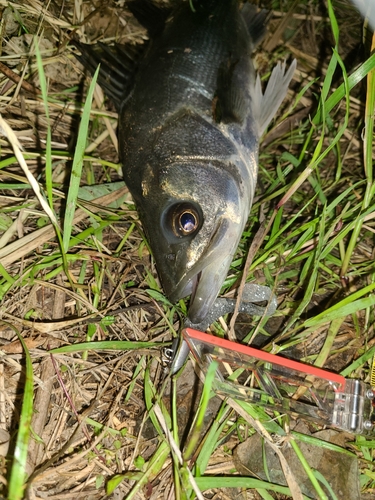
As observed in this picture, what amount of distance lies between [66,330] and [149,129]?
4.45 feet

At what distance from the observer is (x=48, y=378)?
8.60 ft

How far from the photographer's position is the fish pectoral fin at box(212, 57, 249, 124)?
2.82 m

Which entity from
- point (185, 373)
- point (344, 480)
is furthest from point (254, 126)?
point (344, 480)

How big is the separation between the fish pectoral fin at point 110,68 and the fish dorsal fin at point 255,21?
3.38 ft

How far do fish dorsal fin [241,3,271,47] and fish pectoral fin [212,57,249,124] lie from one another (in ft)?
1.87

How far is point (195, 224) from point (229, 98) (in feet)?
3.20

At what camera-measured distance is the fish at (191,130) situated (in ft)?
8.14

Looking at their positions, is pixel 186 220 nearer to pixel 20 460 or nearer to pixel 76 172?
pixel 76 172

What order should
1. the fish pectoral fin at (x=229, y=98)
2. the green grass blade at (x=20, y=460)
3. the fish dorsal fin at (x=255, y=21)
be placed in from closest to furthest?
the green grass blade at (x=20, y=460)
the fish pectoral fin at (x=229, y=98)
the fish dorsal fin at (x=255, y=21)

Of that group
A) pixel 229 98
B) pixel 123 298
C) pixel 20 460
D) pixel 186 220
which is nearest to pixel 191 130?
pixel 229 98

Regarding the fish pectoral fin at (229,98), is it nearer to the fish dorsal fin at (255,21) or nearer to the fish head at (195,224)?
the fish head at (195,224)

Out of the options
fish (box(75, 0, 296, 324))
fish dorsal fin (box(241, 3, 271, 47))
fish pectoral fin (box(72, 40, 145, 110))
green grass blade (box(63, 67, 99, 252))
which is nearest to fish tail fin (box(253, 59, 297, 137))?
fish (box(75, 0, 296, 324))

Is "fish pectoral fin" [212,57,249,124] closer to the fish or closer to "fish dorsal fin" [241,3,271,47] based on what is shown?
the fish

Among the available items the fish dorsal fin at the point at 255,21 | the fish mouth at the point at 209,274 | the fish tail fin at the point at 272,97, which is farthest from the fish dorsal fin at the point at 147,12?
the fish mouth at the point at 209,274
